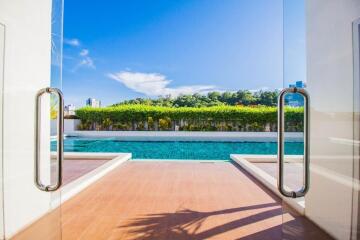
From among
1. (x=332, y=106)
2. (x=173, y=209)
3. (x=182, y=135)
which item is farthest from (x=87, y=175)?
(x=182, y=135)

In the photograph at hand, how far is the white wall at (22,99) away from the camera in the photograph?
7.23 ft

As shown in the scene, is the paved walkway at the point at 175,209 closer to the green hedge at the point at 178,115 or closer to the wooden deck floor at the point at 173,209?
the wooden deck floor at the point at 173,209

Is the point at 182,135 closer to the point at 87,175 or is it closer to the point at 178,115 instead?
the point at 178,115

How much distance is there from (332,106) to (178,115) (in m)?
13.9

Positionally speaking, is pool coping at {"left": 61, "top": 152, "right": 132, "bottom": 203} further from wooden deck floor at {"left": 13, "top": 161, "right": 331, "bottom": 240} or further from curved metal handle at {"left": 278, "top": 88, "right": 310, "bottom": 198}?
curved metal handle at {"left": 278, "top": 88, "right": 310, "bottom": 198}

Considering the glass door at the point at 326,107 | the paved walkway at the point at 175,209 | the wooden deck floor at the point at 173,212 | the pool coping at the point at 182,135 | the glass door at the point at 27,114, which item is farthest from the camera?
the pool coping at the point at 182,135

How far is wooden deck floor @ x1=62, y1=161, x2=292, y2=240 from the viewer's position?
2.78 m

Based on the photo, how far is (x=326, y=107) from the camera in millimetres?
2307

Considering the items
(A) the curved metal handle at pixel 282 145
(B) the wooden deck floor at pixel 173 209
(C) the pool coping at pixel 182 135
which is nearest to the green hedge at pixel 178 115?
(C) the pool coping at pixel 182 135

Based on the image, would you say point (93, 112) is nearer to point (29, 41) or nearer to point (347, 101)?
point (29, 41)

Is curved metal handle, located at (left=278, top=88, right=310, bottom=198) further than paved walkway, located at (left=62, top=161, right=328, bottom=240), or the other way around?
paved walkway, located at (left=62, top=161, right=328, bottom=240)

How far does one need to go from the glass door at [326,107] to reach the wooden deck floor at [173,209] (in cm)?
63

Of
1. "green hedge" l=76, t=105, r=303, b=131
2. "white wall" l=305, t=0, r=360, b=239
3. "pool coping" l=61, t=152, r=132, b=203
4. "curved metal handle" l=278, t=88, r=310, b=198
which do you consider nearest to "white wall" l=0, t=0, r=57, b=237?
"pool coping" l=61, t=152, r=132, b=203

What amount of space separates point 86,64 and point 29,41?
18.8 metres
